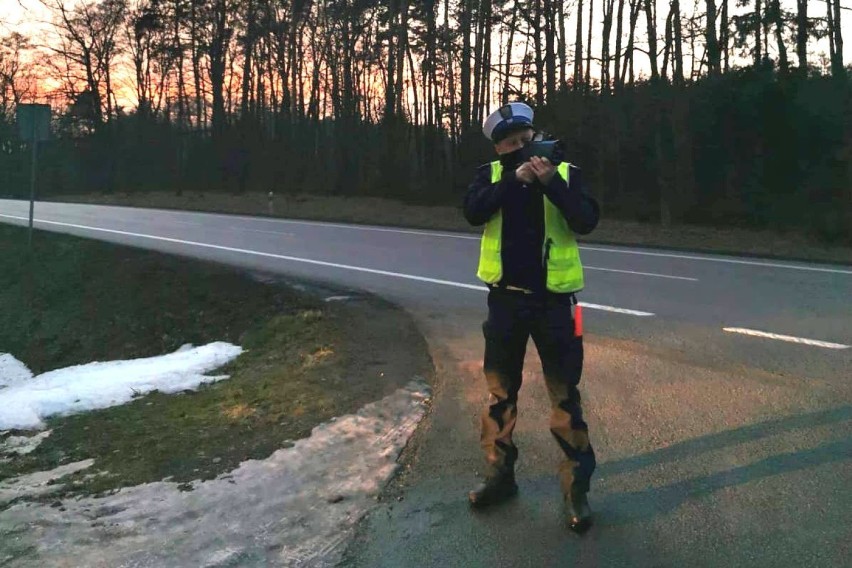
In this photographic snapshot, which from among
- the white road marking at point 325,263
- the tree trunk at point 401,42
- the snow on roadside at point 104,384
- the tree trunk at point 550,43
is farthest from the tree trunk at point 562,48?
the snow on roadside at point 104,384

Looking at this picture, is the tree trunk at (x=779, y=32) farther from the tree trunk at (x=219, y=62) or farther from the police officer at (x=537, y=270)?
the tree trunk at (x=219, y=62)

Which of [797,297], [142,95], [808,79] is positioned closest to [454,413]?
[797,297]

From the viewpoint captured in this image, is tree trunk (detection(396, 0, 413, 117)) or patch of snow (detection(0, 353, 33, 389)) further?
tree trunk (detection(396, 0, 413, 117))

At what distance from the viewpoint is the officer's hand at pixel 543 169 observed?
3717 millimetres

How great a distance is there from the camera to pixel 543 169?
146 inches

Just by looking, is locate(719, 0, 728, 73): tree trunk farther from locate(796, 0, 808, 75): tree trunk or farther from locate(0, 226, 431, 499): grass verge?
locate(0, 226, 431, 499): grass verge

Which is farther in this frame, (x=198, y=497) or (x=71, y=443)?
(x=71, y=443)

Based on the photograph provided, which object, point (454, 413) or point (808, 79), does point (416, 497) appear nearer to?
point (454, 413)

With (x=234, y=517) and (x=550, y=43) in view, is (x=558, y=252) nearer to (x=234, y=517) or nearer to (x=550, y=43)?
(x=234, y=517)

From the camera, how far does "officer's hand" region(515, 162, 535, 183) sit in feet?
12.3

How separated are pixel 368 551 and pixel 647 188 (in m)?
26.0

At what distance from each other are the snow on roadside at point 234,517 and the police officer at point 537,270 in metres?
1.08

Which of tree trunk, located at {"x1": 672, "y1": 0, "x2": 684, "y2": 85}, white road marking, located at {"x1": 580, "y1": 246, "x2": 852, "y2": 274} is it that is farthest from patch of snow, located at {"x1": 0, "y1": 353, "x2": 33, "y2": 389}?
tree trunk, located at {"x1": 672, "y1": 0, "x2": 684, "y2": 85}

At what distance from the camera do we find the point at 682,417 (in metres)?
5.55
